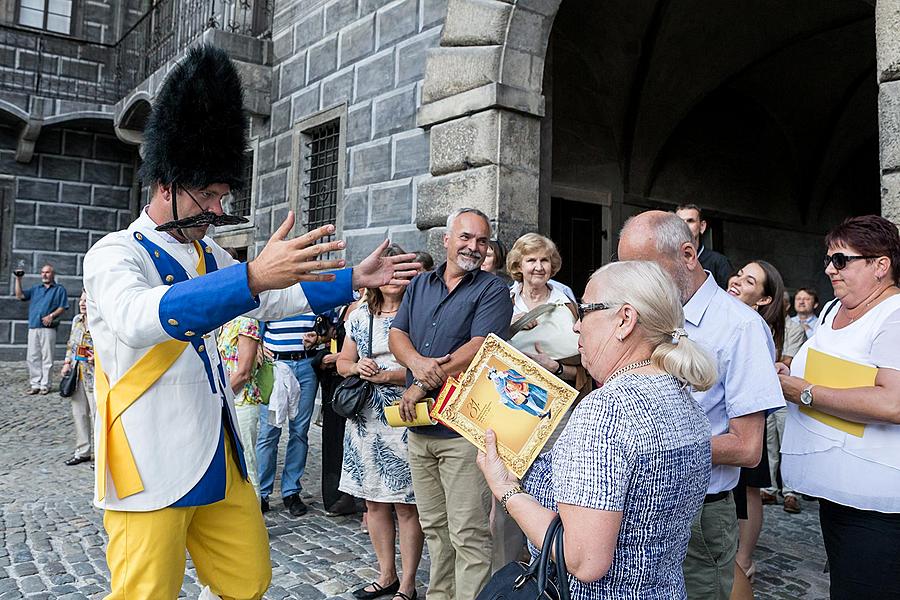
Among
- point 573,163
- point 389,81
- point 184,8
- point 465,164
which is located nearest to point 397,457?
point 465,164

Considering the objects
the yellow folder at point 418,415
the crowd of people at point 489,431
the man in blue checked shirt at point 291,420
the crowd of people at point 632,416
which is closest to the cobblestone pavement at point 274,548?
the man in blue checked shirt at point 291,420

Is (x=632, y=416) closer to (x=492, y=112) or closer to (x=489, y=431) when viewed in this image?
(x=489, y=431)

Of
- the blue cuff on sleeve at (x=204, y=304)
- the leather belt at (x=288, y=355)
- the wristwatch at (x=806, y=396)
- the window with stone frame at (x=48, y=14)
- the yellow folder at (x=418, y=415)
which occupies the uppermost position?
the window with stone frame at (x=48, y=14)

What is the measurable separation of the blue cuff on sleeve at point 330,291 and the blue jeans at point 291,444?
296 centimetres

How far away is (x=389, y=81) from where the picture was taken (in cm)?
710

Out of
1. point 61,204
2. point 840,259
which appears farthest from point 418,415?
point 61,204

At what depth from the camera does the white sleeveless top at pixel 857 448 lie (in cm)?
Answer: 232

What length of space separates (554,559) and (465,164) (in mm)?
4704

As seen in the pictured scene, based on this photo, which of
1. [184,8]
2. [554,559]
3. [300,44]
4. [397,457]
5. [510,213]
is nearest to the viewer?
[554,559]

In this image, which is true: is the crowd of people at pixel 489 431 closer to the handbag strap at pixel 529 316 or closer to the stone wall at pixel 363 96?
the handbag strap at pixel 529 316

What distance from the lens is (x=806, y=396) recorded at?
2.51 meters

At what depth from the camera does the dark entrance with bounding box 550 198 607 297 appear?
387 inches

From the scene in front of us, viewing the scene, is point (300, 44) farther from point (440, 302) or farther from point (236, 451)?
point (236, 451)

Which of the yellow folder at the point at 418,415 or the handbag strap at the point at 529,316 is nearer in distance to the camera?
the yellow folder at the point at 418,415
